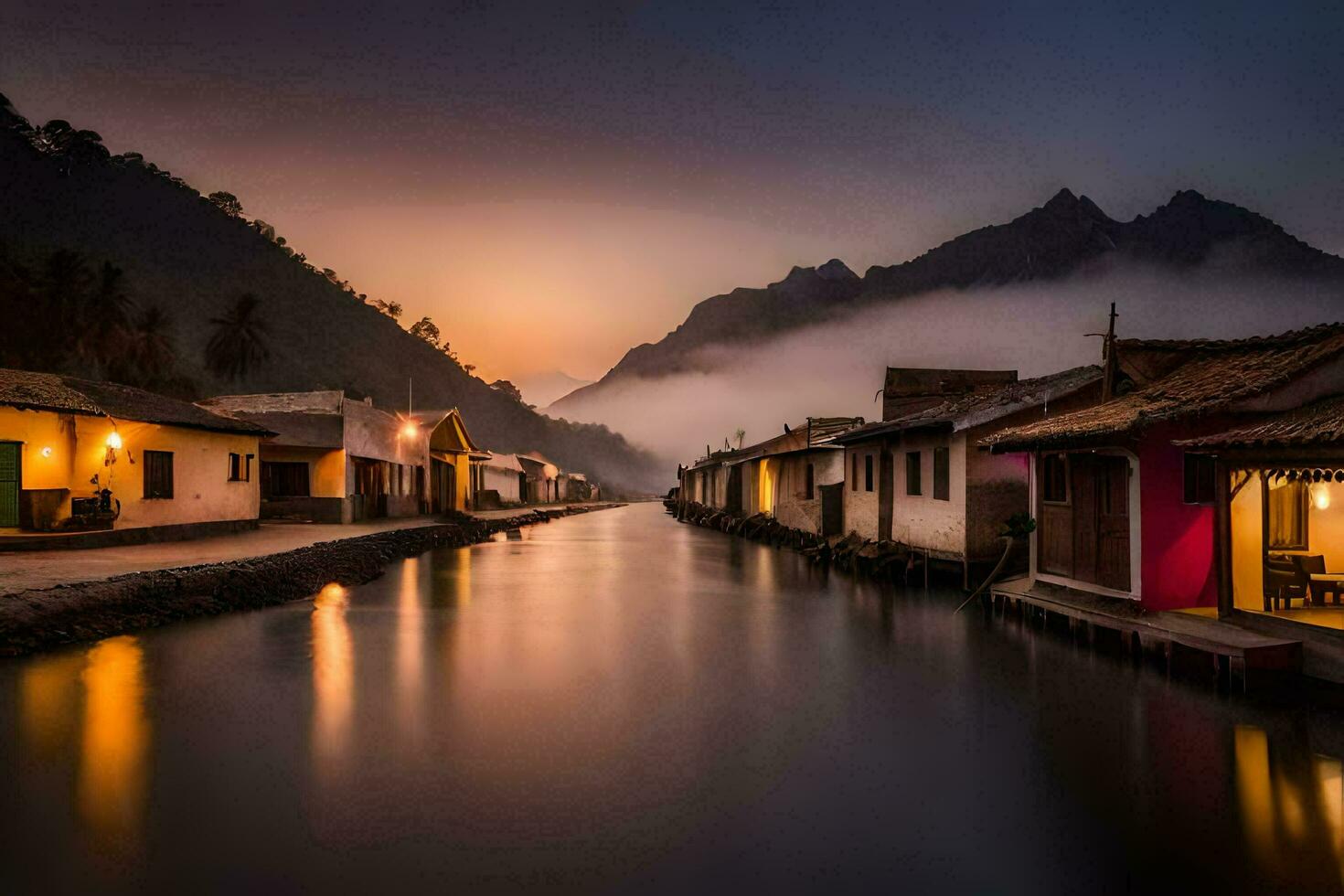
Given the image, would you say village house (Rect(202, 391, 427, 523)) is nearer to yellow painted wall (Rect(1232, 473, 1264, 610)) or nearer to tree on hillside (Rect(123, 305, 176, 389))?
yellow painted wall (Rect(1232, 473, 1264, 610))

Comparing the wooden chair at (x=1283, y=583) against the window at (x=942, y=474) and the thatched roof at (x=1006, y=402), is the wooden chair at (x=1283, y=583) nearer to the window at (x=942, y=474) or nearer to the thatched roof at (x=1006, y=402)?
the thatched roof at (x=1006, y=402)

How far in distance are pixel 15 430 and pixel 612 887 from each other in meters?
20.7

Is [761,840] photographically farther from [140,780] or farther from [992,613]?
[992,613]

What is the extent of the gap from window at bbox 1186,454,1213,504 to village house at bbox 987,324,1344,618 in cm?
2

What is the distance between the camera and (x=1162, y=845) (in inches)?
210

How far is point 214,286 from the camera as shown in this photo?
99750 mm

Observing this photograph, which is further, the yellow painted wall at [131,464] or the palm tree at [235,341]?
the palm tree at [235,341]

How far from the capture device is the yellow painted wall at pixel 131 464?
19750mm

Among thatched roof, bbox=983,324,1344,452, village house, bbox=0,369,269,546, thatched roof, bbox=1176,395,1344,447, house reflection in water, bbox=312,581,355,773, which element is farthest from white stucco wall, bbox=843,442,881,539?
village house, bbox=0,369,269,546

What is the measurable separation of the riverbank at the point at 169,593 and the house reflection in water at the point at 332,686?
1.64m

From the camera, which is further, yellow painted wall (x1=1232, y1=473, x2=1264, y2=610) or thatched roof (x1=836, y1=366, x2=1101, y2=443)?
thatched roof (x1=836, y1=366, x2=1101, y2=443)

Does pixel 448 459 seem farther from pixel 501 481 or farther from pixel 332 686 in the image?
pixel 332 686

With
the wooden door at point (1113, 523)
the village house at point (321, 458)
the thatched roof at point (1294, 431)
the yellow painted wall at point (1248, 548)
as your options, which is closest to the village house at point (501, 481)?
the village house at point (321, 458)

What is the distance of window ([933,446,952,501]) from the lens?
1920 cm
